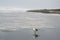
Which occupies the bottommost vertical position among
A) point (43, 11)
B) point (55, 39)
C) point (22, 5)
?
point (55, 39)

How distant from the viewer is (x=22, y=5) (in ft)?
4.43

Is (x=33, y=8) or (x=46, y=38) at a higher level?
(x=33, y=8)

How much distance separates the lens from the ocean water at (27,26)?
1390 mm

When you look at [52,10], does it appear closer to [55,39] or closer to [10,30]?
[55,39]

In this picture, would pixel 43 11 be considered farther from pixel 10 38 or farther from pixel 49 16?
pixel 10 38

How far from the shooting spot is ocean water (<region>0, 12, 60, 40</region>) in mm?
1390

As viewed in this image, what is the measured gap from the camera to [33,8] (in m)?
1.36

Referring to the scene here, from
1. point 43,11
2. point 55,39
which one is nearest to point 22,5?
point 43,11

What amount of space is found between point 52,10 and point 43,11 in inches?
4.7

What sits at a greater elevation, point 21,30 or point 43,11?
point 43,11

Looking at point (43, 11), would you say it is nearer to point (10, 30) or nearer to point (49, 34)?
point (49, 34)

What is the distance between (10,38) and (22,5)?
47cm

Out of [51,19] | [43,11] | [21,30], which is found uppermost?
[43,11]

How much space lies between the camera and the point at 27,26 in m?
1.40
